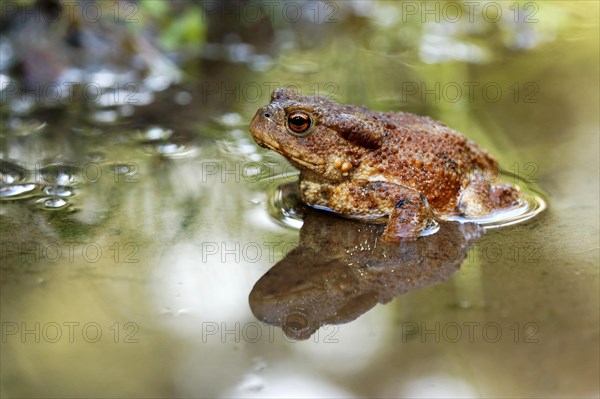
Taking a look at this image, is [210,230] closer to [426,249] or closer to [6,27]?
[426,249]

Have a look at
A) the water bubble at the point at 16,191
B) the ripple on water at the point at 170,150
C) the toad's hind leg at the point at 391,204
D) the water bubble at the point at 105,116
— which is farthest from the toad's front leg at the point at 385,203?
the water bubble at the point at 105,116

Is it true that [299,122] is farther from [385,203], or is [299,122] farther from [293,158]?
[385,203]

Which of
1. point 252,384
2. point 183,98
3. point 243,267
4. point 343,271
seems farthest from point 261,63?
point 252,384

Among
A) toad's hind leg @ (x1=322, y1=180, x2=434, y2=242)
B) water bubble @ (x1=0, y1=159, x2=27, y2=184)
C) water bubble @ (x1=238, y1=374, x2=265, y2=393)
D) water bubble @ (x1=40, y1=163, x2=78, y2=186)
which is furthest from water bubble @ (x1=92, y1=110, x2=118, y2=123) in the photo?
water bubble @ (x1=238, y1=374, x2=265, y2=393)

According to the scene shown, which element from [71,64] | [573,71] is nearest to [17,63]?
[71,64]

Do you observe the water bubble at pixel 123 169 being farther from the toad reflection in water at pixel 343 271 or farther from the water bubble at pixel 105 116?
the toad reflection in water at pixel 343 271

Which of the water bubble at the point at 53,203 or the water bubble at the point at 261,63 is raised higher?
the water bubble at the point at 261,63
